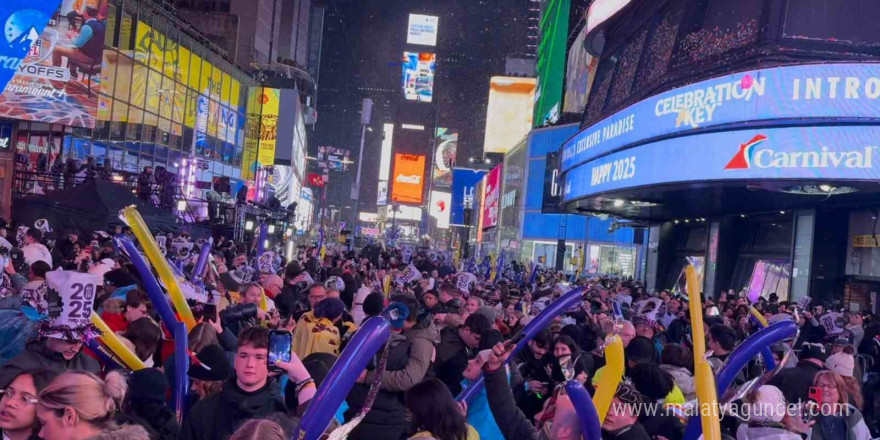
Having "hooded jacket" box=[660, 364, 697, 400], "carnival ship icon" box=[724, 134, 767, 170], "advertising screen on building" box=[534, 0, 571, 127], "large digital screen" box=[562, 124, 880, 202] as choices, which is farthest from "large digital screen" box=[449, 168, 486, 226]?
"hooded jacket" box=[660, 364, 697, 400]

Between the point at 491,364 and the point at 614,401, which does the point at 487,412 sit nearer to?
the point at 491,364

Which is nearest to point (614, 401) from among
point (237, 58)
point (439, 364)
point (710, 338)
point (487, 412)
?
point (487, 412)

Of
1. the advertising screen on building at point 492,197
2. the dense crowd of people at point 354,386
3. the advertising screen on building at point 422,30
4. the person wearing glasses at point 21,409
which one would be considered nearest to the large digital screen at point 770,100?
the dense crowd of people at point 354,386

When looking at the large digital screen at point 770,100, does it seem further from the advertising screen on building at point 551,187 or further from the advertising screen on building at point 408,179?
the advertising screen on building at point 408,179

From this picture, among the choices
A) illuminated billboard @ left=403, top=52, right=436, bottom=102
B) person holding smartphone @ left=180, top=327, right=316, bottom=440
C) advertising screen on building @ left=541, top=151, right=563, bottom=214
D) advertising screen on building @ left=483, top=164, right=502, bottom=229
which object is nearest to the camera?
person holding smartphone @ left=180, top=327, right=316, bottom=440

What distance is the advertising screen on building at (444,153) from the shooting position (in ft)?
445

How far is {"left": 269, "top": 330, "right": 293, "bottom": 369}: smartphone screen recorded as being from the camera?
14.3ft

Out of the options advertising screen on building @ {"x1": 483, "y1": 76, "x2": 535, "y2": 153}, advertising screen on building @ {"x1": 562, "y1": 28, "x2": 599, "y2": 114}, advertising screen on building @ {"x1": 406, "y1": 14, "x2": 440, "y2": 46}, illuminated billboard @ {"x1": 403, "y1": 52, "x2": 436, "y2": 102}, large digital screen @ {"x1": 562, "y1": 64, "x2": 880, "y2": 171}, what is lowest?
large digital screen @ {"x1": 562, "y1": 64, "x2": 880, "y2": 171}

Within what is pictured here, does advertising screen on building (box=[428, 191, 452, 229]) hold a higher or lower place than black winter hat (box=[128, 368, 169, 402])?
higher

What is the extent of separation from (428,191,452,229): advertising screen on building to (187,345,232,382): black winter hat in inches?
5105

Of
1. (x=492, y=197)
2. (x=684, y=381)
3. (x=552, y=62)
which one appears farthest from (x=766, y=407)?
(x=492, y=197)

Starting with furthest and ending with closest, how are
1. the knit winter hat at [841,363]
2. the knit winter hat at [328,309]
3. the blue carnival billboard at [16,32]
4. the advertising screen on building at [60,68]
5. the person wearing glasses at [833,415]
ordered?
the advertising screen on building at [60,68] → the blue carnival billboard at [16,32] → the knit winter hat at [841,363] → the knit winter hat at [328,309] → the person wearing glasses at [833,415]

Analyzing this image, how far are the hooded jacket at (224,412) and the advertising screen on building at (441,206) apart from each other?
131 m

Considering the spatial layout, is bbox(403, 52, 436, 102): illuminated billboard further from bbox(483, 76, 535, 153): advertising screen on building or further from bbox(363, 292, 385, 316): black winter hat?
bbox(363, 292, 385, 316): black winter hat
